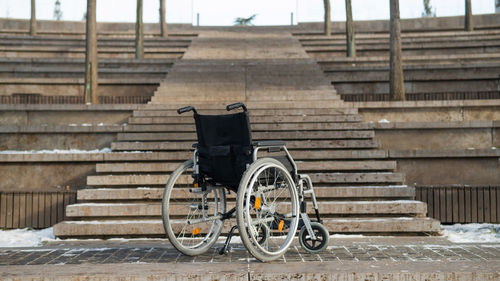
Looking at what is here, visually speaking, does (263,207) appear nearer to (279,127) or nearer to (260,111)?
(279,127)

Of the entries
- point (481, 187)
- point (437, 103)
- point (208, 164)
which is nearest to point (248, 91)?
point (437, 103)

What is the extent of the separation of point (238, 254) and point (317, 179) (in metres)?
3.23

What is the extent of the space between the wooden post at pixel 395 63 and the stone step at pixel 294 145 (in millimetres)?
3811

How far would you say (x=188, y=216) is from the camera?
22.9 feet

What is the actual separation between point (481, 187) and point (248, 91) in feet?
21.9

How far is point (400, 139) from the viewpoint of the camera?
1069cm

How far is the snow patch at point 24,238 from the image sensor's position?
21.8 feet

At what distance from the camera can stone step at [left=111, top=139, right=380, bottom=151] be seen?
9.82m

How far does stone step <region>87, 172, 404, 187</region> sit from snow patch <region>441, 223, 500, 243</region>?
1021 mm

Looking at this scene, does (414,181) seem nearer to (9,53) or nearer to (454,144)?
(454,144)

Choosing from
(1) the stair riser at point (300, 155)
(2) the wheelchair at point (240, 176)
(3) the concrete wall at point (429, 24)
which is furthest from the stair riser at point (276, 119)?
(3) the concrete wall at point (429, 24)

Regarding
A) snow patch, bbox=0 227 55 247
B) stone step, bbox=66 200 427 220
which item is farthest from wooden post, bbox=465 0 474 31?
snow patch, bbox=0 227 55 247

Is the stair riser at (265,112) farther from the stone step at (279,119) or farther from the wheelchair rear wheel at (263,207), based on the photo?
the wheelchair rear wheel at (263,207)

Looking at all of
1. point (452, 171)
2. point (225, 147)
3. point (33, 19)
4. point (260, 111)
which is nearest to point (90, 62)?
point (260, 111)
